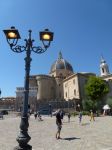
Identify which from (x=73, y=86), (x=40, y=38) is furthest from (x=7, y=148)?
(x=73, y=86)

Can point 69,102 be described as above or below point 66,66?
below

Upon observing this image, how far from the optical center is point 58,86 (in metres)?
81.9

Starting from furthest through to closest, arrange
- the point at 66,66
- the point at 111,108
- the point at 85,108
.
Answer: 1. the point at 66,66
2. the point at 85,108
3. the point at 111,108

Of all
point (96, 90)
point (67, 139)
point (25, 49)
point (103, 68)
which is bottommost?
point (67, 139)

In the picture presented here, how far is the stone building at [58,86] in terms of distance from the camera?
229 ft

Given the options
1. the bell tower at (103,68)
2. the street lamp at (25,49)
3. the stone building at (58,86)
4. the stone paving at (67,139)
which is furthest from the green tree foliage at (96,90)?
the street lamp at (25,49)

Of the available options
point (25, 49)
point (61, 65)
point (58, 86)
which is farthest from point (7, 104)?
point (25, 49)

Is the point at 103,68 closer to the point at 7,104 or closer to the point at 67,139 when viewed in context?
the point at 7,104

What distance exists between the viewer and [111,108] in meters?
55.6

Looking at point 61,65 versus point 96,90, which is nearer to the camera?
point 96,90

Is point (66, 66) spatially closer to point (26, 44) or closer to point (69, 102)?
point (69, 102)

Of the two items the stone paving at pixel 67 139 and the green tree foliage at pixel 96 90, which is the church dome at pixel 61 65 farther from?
the stone paving at pixel 67 139

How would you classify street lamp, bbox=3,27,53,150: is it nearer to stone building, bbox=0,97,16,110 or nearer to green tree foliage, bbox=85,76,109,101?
green tree foliage, bbox=85,76,109,101

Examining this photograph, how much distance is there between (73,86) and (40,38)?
64412 mm
